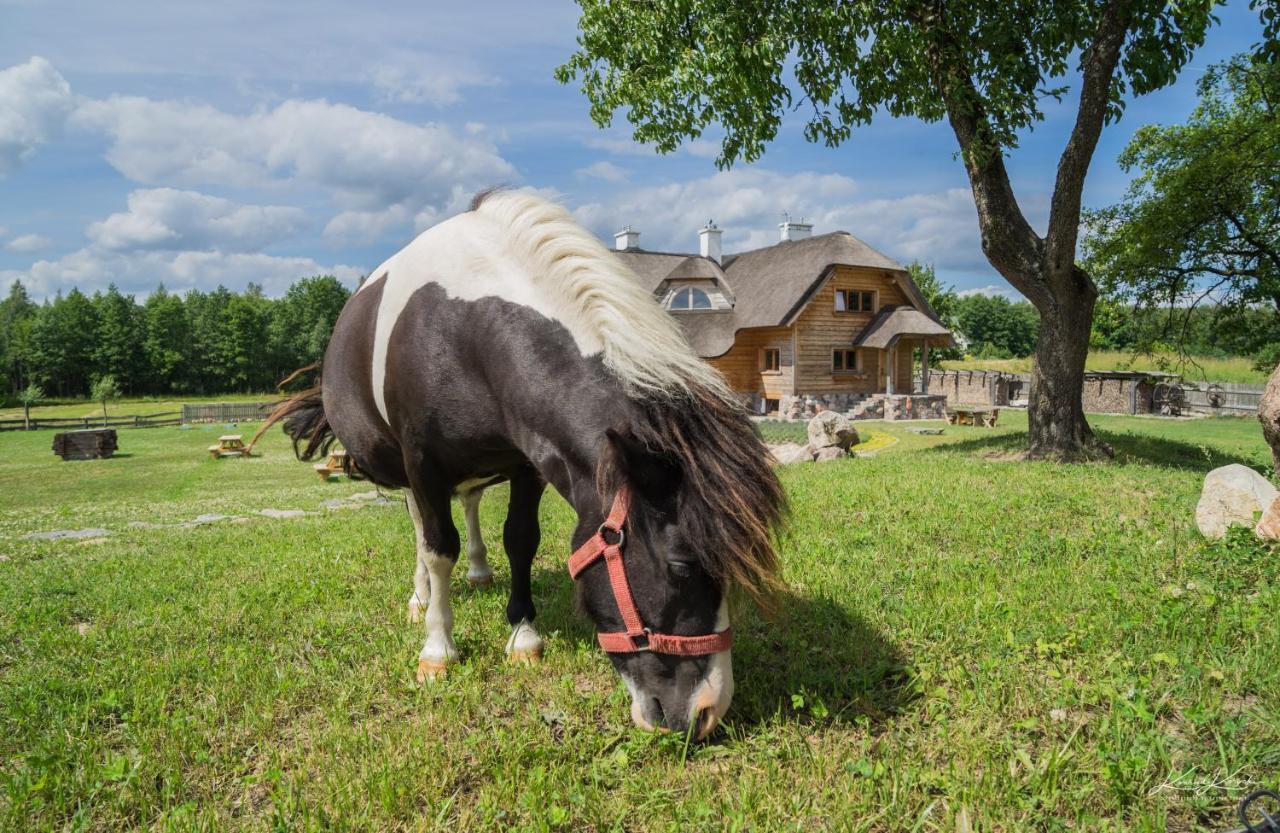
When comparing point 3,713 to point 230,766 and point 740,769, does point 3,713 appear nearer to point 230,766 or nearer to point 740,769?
point 230,766

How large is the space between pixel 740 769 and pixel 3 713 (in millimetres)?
3304

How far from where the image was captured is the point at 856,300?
103 ft

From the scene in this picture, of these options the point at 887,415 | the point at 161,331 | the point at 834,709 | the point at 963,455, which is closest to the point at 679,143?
the point at 963,455

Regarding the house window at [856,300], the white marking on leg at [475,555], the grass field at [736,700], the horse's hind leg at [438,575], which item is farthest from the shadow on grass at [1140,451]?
the house window at [856,300]

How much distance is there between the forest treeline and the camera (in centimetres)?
7262

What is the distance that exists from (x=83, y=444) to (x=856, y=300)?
1174 inches

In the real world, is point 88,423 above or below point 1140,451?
below

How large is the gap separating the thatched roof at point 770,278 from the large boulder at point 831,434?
46.5ft

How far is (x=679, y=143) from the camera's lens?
12.5m

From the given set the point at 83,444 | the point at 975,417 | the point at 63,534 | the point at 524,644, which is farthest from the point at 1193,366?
the point at 83,444

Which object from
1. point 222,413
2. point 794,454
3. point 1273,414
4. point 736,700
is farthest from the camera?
point 222,413

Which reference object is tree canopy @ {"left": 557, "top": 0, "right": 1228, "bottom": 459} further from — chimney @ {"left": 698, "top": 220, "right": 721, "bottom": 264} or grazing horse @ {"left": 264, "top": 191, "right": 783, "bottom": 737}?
chimney @ {"left": 698, "top": 220, "right": 721, "bottom": 264}

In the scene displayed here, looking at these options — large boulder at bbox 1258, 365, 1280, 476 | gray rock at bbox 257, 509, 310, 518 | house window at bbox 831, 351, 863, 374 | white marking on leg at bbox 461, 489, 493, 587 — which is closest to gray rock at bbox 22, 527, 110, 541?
gray rock at bbox 257, 509, 310, 518

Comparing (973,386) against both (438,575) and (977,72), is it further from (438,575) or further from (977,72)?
(438,575)
